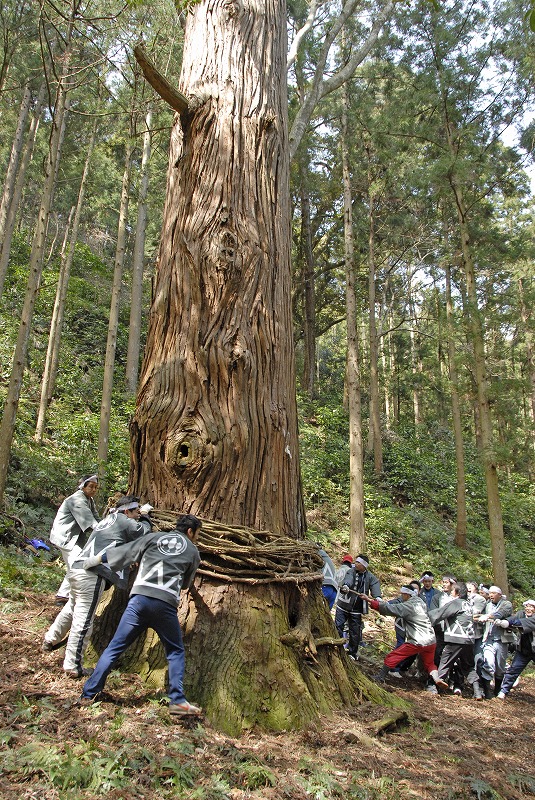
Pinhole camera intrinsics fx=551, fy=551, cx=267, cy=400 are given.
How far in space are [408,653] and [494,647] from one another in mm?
1577

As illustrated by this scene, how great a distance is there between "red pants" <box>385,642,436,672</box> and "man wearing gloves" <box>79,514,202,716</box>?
429cm

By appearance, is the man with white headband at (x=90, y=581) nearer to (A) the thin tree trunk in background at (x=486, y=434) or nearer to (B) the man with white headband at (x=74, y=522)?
(B) the man with white headband at (x=74, y=522)

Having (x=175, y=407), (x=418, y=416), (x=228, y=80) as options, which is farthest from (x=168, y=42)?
(x=418, y=416)

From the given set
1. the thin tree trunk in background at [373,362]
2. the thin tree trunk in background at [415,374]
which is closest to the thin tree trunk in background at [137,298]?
the thin tree trunk in background at [373,362]

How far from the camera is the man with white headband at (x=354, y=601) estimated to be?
7.40 meters

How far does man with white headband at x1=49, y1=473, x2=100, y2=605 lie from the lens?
5.12 metres

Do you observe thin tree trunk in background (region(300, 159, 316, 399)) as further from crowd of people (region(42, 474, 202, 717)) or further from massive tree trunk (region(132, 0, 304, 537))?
crowd of people (region(42, 474, 202, 717))

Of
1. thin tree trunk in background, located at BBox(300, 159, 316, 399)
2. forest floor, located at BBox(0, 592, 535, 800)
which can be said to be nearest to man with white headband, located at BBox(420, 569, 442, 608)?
forest floor, located at BBox(0, 592, 535, 800)

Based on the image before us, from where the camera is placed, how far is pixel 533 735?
4.86m

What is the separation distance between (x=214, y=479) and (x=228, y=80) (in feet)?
10.1

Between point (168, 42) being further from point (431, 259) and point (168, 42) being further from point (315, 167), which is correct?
point (431, 259)

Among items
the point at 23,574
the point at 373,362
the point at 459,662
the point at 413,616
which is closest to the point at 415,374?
the point at 373,362

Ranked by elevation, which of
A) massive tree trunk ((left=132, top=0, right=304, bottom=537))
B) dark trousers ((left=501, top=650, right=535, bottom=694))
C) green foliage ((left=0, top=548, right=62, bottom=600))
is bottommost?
dark trousers ((left=501, top=650, right=535, bottom=694))

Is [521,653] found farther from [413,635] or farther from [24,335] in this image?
[24,335]
